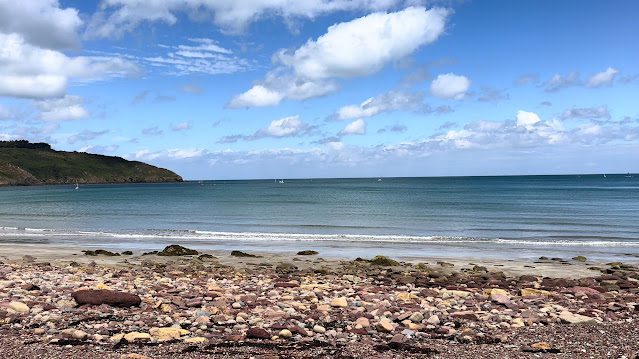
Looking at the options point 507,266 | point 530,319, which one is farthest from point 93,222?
point 530,319

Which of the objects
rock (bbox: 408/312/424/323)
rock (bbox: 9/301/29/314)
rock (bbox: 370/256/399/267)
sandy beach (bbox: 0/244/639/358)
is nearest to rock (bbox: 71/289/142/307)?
sandy beach (bbox: 0/244/639/358)

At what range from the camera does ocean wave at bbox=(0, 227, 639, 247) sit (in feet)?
111

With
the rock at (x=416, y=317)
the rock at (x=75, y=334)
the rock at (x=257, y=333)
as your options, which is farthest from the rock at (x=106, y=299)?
the rock at (x=416, y=317)

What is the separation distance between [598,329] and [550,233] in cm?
3035

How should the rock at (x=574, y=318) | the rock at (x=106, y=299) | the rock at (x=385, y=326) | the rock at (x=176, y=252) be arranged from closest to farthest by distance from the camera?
the rock at (x=385, y=326)
the rock at (x=574, y=318)
the rock at (x=106, y=299)
the rock at (x=176, y=252)

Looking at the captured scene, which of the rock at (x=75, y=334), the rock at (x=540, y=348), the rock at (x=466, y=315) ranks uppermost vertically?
the rock at (x=75, y=334)

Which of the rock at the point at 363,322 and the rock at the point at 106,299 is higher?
the rock at the point at 106,299

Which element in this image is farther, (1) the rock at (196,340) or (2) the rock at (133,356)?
(1) the rock at (196,340)

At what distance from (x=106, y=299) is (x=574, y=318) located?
34.4 ft

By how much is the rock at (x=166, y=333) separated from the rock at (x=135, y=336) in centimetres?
14

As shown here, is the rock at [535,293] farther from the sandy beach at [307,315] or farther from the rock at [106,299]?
the rock at [106,299]

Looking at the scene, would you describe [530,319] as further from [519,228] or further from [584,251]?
[519,228]

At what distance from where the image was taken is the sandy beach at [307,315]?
361 inches

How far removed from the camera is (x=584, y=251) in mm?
29969
